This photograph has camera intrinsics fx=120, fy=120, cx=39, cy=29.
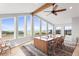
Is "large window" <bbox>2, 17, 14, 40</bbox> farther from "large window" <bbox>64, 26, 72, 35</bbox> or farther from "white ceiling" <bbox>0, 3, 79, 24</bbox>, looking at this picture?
"large window" <bbox>64, 26, 72, 35</bbox>

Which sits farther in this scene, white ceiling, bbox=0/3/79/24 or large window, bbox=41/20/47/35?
large window, bbox=41/20/47/35

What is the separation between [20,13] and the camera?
2561mm

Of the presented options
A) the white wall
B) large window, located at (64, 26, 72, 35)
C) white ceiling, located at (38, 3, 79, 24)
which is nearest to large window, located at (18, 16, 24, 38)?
white ceiling, located at (38, 3, 79, 24)

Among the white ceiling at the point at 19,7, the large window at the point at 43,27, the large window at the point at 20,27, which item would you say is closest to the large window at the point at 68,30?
the large window at the point at 43,27

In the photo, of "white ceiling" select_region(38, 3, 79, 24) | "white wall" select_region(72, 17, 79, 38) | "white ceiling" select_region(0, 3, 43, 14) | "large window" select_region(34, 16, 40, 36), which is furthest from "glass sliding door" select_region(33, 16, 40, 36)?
"white wall" select_region(72, 17, 79, 38)

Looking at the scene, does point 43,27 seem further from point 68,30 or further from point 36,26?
point 68,30

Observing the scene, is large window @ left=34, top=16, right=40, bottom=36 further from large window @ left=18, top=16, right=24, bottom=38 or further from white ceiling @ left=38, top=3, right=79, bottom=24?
large window @ left=18, top=16, right=24, bottom=38

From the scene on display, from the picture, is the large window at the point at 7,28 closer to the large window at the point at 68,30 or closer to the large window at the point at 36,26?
the large window at the point at 36,26

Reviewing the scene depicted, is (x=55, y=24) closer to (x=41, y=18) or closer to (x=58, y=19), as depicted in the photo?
(x=58, y=19)

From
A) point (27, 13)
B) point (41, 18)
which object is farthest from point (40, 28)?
point (27, 13)

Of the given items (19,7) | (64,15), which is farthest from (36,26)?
(64,15)

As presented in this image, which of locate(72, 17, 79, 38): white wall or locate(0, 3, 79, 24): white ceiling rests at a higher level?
locate(0, 3, 79, 24): white ceiling

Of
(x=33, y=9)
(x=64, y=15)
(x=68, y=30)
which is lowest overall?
(x=68, y=30)

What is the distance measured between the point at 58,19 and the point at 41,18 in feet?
1.23
